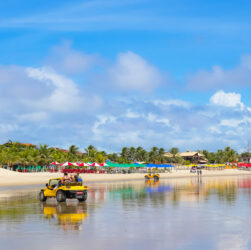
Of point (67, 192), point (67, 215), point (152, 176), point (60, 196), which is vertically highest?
point (67, 192)

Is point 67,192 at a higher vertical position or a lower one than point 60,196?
higher

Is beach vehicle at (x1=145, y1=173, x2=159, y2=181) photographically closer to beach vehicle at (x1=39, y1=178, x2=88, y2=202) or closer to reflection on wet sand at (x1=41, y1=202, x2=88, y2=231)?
beach vehicle at (x1=39, y1=178, x2=88, y2=202)

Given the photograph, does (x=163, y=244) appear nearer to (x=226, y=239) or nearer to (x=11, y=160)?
(x=226, y=239)

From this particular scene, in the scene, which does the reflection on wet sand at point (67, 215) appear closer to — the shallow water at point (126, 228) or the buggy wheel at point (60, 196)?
the shallow water at point (126, 228)

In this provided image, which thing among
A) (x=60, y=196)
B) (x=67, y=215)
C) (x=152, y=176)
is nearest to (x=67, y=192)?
(x=60, y=196)

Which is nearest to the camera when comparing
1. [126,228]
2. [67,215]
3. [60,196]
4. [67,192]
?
[126,228]

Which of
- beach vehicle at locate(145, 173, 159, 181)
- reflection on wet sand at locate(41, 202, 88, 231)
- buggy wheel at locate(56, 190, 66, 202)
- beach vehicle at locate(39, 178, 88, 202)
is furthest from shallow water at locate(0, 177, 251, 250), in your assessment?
beach vehicle at locate(145, 173, 159, 181)

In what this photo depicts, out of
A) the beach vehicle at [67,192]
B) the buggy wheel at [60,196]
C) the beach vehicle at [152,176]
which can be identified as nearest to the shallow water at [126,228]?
the beach vehicle at [67,192]

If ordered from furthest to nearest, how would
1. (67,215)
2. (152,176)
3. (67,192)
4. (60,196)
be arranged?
(152,176) → (60,196) → (67,192) → (67,215)

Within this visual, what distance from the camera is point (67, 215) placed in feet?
61.3

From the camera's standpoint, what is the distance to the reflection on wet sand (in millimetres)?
15398

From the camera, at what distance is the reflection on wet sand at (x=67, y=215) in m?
15.4

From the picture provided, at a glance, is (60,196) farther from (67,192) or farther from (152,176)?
(152,176)

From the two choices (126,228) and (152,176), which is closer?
(126,228)
